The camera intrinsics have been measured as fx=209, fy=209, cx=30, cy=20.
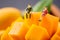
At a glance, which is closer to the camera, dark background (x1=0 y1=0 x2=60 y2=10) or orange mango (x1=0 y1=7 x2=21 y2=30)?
orange mango (x1=0 y1=7 x2=21 y2=30)

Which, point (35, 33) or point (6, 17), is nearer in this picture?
point (35, 33)

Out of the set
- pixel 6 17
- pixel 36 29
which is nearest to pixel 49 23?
pixel 36 29

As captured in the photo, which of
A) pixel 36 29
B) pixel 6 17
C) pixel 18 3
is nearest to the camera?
pixel 36 29

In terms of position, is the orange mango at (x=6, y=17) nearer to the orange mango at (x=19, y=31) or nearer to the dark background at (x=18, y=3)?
the orange mango at (x=19, y=31)

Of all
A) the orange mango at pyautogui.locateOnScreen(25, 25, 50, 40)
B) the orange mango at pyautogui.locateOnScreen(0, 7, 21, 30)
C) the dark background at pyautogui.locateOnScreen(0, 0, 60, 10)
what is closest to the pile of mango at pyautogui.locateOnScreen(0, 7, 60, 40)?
the orange mango at pyautogui.locateOnScreen(25, 25, 50, 40)

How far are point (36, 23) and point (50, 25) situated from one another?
0.13ft

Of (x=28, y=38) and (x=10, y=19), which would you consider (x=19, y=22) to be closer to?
(x=28, y=38)

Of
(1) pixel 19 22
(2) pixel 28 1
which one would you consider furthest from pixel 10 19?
(2) pixel 28 1

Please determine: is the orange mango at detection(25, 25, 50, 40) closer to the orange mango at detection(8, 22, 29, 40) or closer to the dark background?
the orange mango at detection(8, 22, 29, 40)

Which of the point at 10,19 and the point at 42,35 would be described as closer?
the point at 42,35

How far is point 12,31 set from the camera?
531 mm

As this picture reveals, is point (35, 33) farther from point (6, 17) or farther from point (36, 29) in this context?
point (6, 17)

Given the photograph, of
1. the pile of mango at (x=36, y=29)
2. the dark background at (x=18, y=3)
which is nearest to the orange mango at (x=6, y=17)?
the pile of mango at (x=36, y=29)

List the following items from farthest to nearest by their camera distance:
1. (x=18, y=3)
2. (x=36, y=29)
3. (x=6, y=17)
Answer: (x=18, y=3) → (x=6, y=17) → (x=36, y=29)
